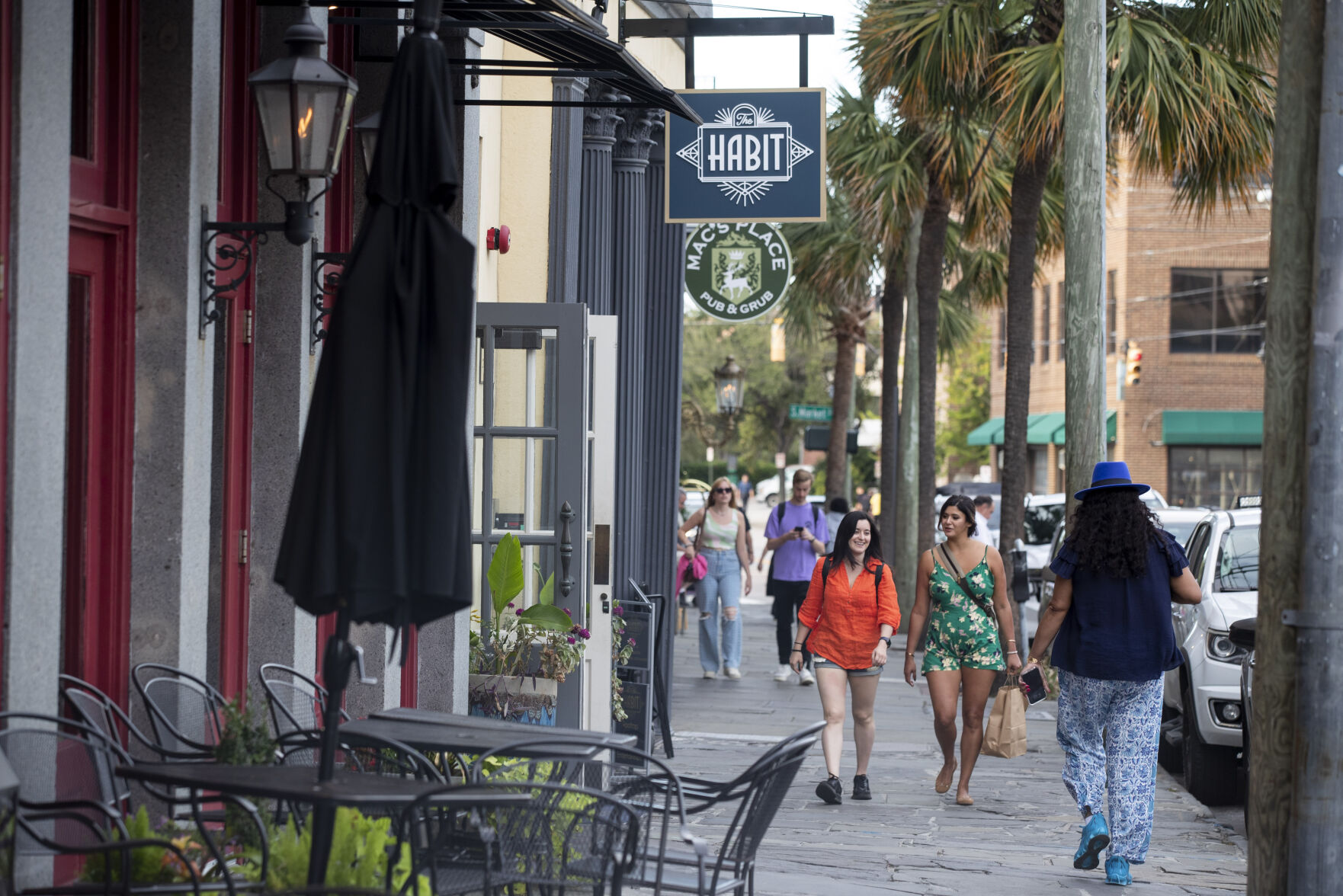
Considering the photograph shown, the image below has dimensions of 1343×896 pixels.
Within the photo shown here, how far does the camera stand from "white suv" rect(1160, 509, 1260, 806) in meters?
9.45

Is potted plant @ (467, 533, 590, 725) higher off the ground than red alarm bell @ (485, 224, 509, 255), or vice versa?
red alarm bell @ (485, 224, 509, 255)

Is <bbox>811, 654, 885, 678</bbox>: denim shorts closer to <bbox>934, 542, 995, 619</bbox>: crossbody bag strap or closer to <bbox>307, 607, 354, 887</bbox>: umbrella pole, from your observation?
<bbox>934, 542, 995, 619</bbox>: crossbody bag strap

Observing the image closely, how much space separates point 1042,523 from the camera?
73.5 ft

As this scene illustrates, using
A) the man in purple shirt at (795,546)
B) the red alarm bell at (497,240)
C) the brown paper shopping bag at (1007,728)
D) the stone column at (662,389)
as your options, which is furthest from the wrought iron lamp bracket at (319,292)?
the man in purple shirt at (795,546)

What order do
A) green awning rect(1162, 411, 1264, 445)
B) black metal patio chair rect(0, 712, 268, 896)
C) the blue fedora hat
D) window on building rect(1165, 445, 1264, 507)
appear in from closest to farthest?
1. black metal patio chair rect(0, 712, 268, 896)
2. the blue fedora hat
3. green awning rect(1162, 411, 1264, 445)
4. window on building rect(1165, 445, 1264, 507)

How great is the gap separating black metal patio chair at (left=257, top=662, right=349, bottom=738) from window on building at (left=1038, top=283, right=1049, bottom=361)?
1637 inches

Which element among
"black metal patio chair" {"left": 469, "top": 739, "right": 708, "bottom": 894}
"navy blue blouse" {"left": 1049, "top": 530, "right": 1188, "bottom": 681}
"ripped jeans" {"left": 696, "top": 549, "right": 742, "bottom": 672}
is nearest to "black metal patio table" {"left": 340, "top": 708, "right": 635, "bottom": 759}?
"black metal patio chair" {"left": 469, "top": 739, "right": 708, "bottom": 894}

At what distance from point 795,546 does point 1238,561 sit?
16.0 ft

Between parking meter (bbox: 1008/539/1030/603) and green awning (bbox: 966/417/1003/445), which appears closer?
parking meter (bbox: 1008/539/1030/603)

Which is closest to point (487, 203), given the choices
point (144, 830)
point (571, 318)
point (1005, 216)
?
point (571, 318)

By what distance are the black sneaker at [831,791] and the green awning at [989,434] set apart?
40.7 m

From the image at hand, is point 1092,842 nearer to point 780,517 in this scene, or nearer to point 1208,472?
point 780,517

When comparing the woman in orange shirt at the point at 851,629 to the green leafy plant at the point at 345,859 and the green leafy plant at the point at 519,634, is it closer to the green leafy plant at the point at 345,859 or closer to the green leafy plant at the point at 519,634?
the green leafy plant at the point at 519,634

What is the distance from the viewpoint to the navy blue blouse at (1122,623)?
23.9 feet
